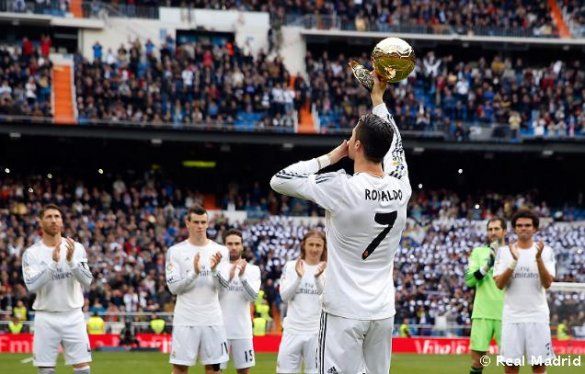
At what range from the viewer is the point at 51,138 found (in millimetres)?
30812

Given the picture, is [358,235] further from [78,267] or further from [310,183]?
[78,267]

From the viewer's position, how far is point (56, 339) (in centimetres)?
1098

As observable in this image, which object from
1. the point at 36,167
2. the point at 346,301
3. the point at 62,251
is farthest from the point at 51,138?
the point at 346,301

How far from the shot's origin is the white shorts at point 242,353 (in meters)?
12.0

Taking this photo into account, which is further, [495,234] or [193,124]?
[193,124]

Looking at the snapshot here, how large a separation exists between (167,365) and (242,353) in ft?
21.5

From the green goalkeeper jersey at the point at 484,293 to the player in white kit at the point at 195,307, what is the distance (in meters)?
3.29

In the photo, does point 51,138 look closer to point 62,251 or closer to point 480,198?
point 480,198

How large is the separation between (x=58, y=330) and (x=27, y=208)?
19307 millimetres

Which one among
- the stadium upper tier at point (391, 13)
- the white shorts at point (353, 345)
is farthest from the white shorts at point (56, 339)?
the stadium upper tier at point (391, 13)

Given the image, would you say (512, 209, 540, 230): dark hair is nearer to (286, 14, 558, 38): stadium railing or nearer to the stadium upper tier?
the stadium upper tier

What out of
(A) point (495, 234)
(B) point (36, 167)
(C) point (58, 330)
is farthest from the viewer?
(B) point (36, 167)

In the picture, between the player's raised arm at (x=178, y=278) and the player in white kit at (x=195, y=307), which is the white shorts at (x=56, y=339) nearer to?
the player in white kit at (x=195, y=307)

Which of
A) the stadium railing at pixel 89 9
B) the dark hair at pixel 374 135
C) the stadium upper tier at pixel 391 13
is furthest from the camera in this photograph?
the stadium upper tier at pixel 391 13
